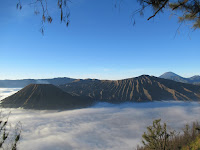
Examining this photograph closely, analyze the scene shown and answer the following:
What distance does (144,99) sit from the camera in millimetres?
113812

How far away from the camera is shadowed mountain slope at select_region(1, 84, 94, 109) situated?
312 ft

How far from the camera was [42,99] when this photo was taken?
9681cm

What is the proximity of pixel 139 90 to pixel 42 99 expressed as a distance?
242ft

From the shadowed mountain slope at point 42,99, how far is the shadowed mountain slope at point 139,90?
21484 mm

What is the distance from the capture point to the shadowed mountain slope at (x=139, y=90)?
4530 inches

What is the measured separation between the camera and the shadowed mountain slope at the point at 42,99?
312 ft

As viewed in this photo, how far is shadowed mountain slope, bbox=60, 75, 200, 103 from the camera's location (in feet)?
378

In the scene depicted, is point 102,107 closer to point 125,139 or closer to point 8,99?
point 125,139

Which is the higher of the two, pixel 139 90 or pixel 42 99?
pixel 139 90

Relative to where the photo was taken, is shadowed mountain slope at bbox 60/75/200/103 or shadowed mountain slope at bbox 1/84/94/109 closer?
shadowed mountain slope at bbox 1/84/94/109

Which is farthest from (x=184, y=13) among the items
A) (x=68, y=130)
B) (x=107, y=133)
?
(x=68, y=130)

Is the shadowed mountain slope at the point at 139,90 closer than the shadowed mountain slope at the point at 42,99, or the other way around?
the shadowed mountain slope at the point at 42,99

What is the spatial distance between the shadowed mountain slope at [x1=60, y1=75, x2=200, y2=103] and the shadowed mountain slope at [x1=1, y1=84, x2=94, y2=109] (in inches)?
846

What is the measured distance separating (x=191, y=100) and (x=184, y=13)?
123262 millimetres
